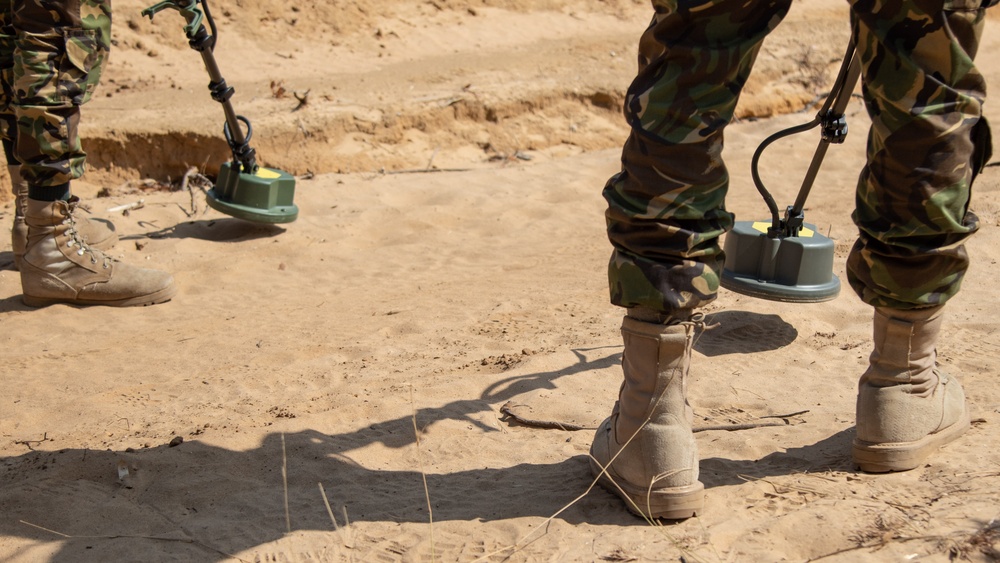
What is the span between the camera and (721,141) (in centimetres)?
171

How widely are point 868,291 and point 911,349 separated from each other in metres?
0.15

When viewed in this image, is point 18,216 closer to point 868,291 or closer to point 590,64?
point 868,291

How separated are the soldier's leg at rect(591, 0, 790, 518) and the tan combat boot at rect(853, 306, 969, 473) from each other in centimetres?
40

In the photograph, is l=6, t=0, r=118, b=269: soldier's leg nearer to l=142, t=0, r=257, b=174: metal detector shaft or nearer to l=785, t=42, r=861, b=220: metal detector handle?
l=142, t=0, r=257, b=174: metal detector shaft

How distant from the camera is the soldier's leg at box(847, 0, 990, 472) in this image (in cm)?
167

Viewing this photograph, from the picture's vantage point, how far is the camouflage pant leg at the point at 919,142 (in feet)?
5.46

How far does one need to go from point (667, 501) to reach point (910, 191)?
0.74 m

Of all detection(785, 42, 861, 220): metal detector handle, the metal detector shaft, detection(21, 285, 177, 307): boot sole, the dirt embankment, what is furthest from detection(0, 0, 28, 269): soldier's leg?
detection(785, 42, 861, 220): metal detector handle

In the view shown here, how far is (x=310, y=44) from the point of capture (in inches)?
253

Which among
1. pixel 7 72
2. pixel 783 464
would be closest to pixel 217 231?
pixel 7 72

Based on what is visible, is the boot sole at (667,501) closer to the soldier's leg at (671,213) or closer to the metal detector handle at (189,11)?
the soldier's leg at (671,213)

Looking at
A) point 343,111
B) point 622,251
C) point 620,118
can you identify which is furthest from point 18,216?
point 620,118

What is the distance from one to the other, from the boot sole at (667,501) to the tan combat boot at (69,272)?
94.4 inches

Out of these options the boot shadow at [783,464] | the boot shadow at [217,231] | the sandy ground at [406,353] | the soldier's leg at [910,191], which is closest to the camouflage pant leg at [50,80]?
the sandy ground at [406,353]
